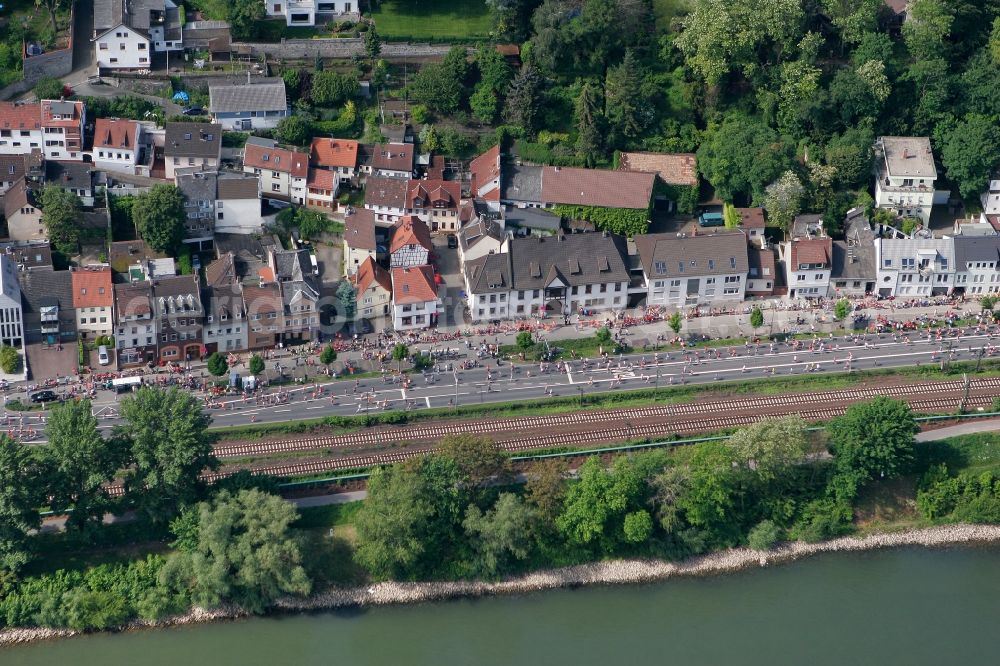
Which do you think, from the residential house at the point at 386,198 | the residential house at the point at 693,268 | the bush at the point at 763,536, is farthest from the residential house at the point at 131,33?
the bush at the point at 763,536

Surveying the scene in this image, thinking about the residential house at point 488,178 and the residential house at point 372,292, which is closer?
the residential house at point 372,292

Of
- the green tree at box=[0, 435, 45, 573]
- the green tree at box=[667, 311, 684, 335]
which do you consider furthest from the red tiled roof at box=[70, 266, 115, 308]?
the green tree at box=[667, 311, 684, 335]

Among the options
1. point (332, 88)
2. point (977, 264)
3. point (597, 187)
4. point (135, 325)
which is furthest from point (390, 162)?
point (977, 264)

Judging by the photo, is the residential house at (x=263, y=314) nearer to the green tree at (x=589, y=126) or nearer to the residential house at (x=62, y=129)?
the residential house at (x=62, y=129)

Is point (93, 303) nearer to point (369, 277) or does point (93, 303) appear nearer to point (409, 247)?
point (369, 277)

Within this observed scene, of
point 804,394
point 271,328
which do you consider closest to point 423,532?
point 271,328

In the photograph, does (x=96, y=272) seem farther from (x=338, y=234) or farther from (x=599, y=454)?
(x=599, y=454)
